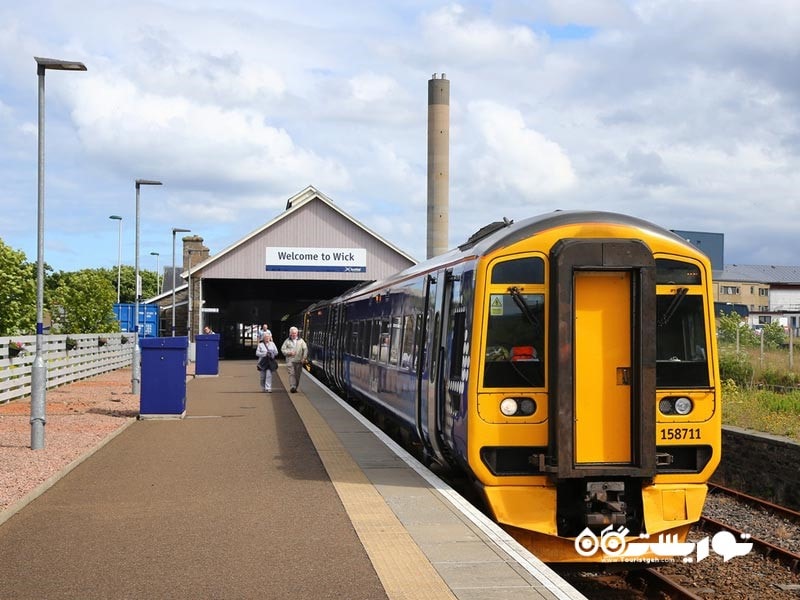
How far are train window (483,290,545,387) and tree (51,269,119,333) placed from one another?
A: 106 feet

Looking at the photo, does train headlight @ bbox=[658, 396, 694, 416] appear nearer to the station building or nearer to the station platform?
the station platform

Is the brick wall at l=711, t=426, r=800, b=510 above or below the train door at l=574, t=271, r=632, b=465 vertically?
below

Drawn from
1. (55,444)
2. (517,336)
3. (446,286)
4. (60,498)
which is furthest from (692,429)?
(55,444)

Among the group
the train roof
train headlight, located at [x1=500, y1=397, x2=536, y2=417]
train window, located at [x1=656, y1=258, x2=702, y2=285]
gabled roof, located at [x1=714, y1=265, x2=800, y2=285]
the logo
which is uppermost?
gabled roof, located at [x1=714, y1=265, x2=800, y2=285]

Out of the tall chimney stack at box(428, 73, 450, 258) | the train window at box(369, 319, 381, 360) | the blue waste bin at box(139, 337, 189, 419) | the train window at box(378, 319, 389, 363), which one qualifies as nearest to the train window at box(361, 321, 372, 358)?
the train window at box(369, 319, 381, 360)

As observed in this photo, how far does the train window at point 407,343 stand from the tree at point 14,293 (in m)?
14.9

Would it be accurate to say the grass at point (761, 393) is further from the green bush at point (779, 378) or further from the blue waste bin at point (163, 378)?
the blue waste bin at point (163, 378)

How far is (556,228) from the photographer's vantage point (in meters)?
8.82

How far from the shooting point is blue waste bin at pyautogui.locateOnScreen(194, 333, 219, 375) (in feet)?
110

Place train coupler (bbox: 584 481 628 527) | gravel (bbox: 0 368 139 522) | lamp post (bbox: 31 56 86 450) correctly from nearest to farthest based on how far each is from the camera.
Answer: train coupler (bbox: 584 481 628 527), gravel (bbox: 0 368 139 522), lamp post (bbox: 31 56 86 450)

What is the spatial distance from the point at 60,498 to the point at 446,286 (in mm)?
4183

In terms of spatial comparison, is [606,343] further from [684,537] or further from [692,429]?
[684,537]

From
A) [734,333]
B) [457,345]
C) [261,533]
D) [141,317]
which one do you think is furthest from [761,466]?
[141,317]

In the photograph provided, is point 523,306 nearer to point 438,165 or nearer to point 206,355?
point 206,355
